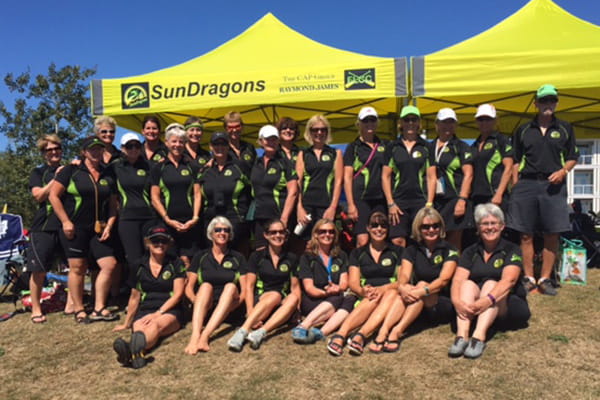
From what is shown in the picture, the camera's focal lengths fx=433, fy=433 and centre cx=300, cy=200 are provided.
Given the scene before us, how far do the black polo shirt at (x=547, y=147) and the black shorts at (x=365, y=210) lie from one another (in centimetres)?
148

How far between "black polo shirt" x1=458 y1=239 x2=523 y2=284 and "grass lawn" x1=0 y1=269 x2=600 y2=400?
49cm

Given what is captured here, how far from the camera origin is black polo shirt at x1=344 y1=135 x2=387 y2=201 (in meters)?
4.04

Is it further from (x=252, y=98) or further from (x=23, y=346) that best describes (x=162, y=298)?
(x=252, y=98)

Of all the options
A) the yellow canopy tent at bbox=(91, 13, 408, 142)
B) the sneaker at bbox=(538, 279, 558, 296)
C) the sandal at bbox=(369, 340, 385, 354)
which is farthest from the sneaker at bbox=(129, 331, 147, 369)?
the sneaker at bbox=(538, 279, 558, 296)

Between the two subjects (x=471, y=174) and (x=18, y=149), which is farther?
(x=18, y=149)

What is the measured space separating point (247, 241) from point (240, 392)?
184 centimetres

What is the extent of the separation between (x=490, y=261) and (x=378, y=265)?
861 mm

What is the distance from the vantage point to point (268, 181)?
13.0 ft

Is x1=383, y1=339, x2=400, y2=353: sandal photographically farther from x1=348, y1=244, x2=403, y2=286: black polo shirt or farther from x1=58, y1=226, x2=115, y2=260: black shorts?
x1=58, y1=226, x2=115, y2=260: black shorts

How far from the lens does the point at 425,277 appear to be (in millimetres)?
3459

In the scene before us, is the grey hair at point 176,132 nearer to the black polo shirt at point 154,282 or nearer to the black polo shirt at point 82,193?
the black polo shirt at point 82,193

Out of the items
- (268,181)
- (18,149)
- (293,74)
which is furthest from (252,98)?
(18,149)

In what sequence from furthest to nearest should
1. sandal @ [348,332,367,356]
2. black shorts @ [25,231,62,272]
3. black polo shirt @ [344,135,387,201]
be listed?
black shorts @ [25,231,62,272] < black polo shirt @ [344,135,387,201] < sandal @ [348,332,367,356]

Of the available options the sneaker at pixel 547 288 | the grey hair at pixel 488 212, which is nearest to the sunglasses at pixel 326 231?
the grey hair at pixel 488 212
